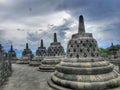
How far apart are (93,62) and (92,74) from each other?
1080mm

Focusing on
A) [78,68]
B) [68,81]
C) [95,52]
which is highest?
[95,52]

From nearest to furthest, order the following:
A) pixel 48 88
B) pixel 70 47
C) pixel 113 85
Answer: pixel 113 85, pixel 48 88, pixel 70 47

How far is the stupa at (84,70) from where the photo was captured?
8.85 metres

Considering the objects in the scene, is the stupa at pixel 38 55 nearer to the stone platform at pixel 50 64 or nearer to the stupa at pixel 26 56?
the stone platform at pixel 50 64

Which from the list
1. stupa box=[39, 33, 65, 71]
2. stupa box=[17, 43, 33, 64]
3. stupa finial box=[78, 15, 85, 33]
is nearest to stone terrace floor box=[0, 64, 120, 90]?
stupa box=[39, 33, 65, 71]

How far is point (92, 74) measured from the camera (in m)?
9.33

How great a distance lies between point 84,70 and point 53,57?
10.4 meters

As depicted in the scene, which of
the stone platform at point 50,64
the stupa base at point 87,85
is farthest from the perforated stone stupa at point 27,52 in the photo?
the stupa base at point 87,85

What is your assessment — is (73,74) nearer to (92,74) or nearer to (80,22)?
(92,74)

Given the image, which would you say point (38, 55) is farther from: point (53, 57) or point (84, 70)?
point (84, 70)

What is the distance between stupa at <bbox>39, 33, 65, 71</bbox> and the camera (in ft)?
61.4

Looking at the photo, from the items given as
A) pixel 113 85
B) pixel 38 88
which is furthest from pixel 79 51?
pixel 38 88

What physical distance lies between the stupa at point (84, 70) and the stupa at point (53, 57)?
734 centimetres

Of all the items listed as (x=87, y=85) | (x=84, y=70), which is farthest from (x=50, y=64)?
(x=87, y=85)
